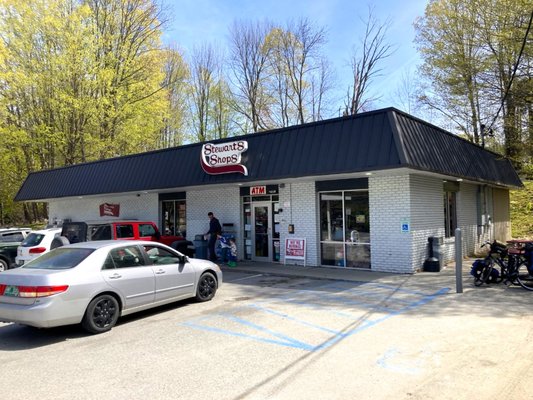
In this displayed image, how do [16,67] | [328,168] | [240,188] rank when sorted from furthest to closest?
[16,67] → [240,188] → [328,168]

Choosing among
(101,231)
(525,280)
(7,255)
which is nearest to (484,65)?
(525,280)

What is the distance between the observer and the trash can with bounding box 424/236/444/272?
12.2m

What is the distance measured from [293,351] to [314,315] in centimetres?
202

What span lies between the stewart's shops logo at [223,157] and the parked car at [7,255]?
7800 mm

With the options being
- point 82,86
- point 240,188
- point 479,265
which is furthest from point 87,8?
point 479,265

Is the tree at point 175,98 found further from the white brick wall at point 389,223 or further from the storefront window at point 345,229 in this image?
the white brick wall at point 389,223

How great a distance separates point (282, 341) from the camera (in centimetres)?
589

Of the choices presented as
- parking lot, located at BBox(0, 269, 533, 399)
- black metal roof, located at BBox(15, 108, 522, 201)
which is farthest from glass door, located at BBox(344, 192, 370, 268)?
parking lot, located at BBox(0, 269, 533, 399)

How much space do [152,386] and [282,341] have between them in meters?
2.12

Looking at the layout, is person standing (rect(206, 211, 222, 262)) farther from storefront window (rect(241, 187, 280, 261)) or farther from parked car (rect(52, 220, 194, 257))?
parked car (rect(52, 220, 194, 257))

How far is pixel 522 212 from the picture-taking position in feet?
91.3

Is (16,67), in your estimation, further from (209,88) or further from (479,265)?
(479,265)

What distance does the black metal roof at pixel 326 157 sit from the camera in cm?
1082

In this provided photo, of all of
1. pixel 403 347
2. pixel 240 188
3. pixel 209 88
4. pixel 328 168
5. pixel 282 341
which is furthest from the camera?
pixel 209 88
